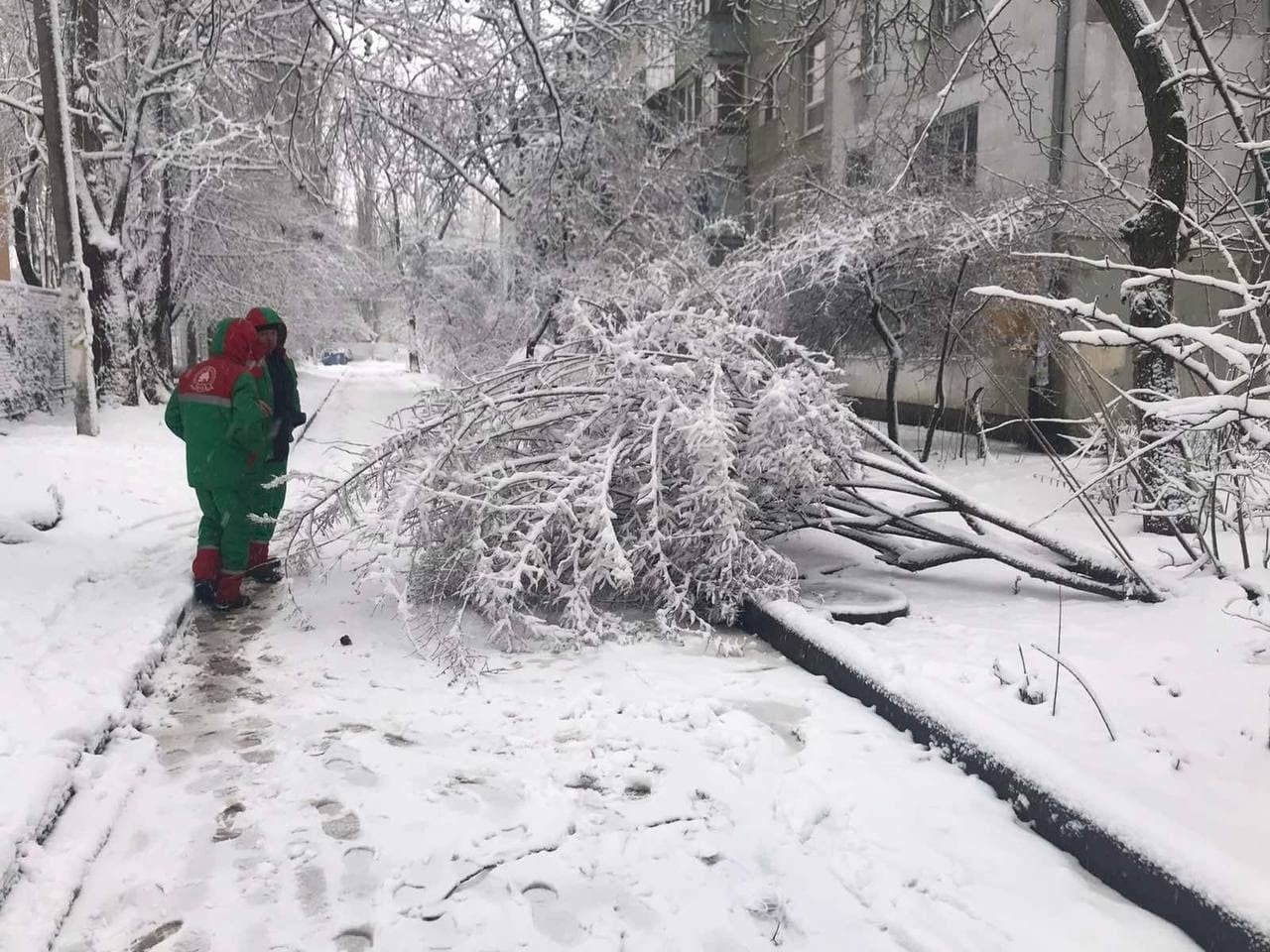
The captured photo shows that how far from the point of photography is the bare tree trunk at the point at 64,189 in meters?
11.8

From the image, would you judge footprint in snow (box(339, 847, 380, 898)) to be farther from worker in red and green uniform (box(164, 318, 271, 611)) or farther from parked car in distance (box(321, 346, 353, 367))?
parked car in distance (box(321, 346, 353, 367))

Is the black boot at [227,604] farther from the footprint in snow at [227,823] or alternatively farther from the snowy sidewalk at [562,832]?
the footprint in snow at [227,823]

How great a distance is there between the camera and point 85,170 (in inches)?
627

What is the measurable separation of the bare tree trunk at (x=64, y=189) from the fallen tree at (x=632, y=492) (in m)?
8.96

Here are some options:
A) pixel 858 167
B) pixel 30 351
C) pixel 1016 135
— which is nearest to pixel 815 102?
pixel 858 167

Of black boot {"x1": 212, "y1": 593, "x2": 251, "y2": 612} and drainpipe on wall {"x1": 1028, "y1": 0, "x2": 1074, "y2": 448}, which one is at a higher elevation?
drainpipe on wall {"x1": 1028, "y1": 0, "x2": 1074, "y2": 448}

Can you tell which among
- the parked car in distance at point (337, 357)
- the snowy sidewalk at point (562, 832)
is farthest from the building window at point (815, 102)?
the parked car in distance at point (337, 357)

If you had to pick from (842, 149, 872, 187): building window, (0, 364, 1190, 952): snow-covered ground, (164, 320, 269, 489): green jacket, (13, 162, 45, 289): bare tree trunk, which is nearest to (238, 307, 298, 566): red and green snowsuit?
(164, 320, 269, 489): green jacket

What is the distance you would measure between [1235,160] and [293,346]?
Answer: 26.8 m

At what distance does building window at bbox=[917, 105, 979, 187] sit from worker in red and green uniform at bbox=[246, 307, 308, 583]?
8.57m

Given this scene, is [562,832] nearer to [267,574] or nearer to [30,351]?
[267,574]

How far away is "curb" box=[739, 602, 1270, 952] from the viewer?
7.89 ft

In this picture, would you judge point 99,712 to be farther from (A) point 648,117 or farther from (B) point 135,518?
(A) point 648,117

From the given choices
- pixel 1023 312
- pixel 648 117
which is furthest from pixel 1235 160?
pixel 648 117
